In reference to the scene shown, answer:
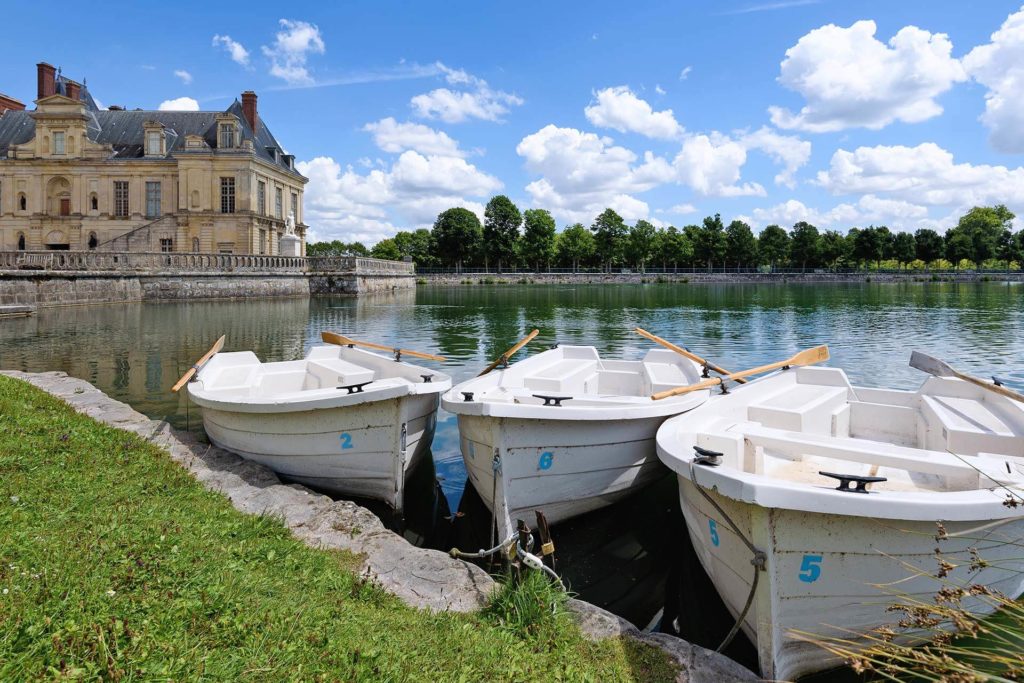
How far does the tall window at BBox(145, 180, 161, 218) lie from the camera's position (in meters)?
55.5

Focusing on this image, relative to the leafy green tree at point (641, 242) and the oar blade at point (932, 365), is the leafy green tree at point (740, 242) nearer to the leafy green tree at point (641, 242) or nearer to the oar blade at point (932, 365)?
the leafy green tree at point (641, 242)

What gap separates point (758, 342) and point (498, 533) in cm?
1936

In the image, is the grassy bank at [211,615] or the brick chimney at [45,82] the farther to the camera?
the brick chimney at [45,82]

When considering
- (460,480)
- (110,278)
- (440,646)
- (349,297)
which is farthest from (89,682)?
(349,297)

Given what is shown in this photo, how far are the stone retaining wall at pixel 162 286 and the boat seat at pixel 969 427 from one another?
1415 inches

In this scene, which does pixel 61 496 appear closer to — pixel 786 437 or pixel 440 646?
pixel 440 646

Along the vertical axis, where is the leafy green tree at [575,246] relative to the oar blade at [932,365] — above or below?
above

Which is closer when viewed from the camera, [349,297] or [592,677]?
[592,677]

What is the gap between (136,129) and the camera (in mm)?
57281

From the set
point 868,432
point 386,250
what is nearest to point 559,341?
point 868,432

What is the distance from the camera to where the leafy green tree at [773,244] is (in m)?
108

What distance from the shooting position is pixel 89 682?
107 inches

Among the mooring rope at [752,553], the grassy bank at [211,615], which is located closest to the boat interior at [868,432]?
the mooring rope at [752,553]

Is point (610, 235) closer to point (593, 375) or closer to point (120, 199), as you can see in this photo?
point (120, 199)
